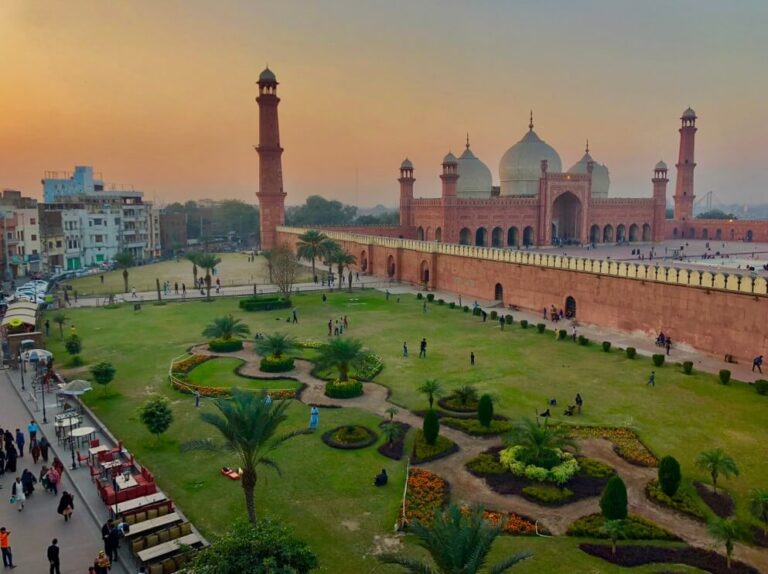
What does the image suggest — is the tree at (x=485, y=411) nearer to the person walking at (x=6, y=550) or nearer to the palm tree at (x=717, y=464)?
the palm tree at (x=717, y=464)

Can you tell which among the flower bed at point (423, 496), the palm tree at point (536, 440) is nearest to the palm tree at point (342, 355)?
the flower bed at point (423, 496)

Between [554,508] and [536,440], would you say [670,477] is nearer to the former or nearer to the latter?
[554,508]

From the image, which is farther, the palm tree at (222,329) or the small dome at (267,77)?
the small dome at (267,77)

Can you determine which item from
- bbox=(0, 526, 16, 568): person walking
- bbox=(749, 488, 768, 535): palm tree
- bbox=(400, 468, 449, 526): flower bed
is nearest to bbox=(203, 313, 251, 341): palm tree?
bbox=(400, 468, 449, 526): flower bed

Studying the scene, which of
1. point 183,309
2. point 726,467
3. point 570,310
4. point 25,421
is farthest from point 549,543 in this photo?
point 183,309

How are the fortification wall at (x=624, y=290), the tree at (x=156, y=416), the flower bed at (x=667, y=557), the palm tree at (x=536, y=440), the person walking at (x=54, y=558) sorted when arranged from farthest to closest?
the fortification wall at (x=624, y=290), the tree at (x=156, y=416), the palm tree at (x=536, y=440), the person walking at (x=54, y=558), the flower bed at (x=667, y=557)

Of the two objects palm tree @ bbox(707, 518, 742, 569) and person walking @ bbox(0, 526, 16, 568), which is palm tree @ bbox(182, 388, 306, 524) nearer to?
person walking @ bbox(0, 526, 16, 568)
